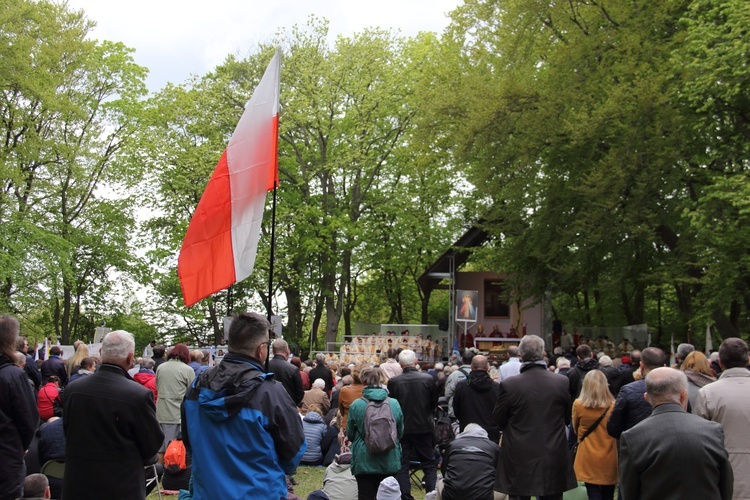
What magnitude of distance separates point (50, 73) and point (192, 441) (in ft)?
112

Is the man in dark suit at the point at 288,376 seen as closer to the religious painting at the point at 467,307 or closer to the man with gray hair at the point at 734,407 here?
the man with gray hair at the point at 734,407

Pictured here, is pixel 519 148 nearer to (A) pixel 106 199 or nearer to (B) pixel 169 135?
(B) pixel 169 135

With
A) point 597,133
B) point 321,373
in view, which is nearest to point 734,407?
point 321,373

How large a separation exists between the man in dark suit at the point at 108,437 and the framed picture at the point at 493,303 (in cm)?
3432

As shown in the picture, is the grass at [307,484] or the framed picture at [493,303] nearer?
the grass at [307,484]

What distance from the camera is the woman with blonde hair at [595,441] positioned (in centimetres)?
795

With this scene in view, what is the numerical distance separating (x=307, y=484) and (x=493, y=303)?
1129 inches

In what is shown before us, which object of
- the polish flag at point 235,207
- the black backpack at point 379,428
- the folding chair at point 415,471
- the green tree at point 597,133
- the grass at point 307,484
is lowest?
the grass at point 307,484

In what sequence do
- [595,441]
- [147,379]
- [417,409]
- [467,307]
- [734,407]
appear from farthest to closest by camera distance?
[467,307] < [147,379] < [417,409] < [595,441] < [734,407]

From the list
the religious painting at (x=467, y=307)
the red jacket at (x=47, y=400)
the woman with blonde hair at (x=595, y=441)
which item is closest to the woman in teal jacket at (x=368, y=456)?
the woman with blonde hair at (x=595, y=441)

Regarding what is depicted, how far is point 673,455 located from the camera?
4.14 meters

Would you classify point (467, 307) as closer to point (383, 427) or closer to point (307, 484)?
point (307, 484)

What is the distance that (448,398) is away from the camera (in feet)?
36.9

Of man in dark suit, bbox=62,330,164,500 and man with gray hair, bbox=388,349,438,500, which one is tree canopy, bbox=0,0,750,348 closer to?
man with gray hair, bbox=388,349,438,500
